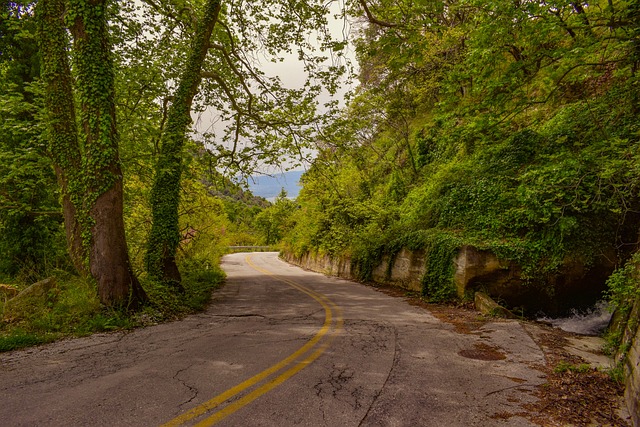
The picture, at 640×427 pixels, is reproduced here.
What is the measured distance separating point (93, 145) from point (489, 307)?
32.1 feet

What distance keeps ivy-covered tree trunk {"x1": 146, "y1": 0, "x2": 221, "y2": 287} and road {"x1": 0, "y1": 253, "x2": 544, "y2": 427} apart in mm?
3184

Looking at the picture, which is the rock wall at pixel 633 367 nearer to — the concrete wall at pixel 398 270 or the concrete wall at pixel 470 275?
the concrete wall at pixel 470 275

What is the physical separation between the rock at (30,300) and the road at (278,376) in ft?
5.38

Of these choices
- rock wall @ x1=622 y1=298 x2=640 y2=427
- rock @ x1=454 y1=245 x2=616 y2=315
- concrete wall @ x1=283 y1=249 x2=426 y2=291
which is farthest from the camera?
concrete wall @ x1=283 y1=249 x2=426 y2=291

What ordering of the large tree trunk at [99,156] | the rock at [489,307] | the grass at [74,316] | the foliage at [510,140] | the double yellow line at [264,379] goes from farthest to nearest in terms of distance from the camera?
1. the rock at [489,307]
2. the large tree trunk at [99,156]
3. the foliage at [510,140]
4. the grass at [74,316]
5. the double yellow line at [264,379]

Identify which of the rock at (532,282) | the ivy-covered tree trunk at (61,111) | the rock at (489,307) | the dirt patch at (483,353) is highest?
the ivy-covered tree trunk at (61,111)

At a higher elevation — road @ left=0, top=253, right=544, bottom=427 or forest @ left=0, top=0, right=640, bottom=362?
forest @ left=0, top=0, right=640, bottom=362

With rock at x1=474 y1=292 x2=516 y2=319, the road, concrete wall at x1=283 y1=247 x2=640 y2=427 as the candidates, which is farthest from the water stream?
the road

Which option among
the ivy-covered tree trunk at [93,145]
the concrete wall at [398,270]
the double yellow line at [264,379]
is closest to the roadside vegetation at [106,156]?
the ivy-covered tree trunk at [93,145]

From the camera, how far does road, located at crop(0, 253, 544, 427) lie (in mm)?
3193

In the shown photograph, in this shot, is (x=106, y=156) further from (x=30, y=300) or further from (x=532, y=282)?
(x=532, y=282)

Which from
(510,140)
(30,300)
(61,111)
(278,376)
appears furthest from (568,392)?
(61,111)

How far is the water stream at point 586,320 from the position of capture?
7531 mm

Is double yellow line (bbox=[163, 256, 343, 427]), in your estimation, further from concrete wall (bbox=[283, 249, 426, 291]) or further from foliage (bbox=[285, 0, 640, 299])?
concrete wall (bbox=[283, 249, 426, 291])
